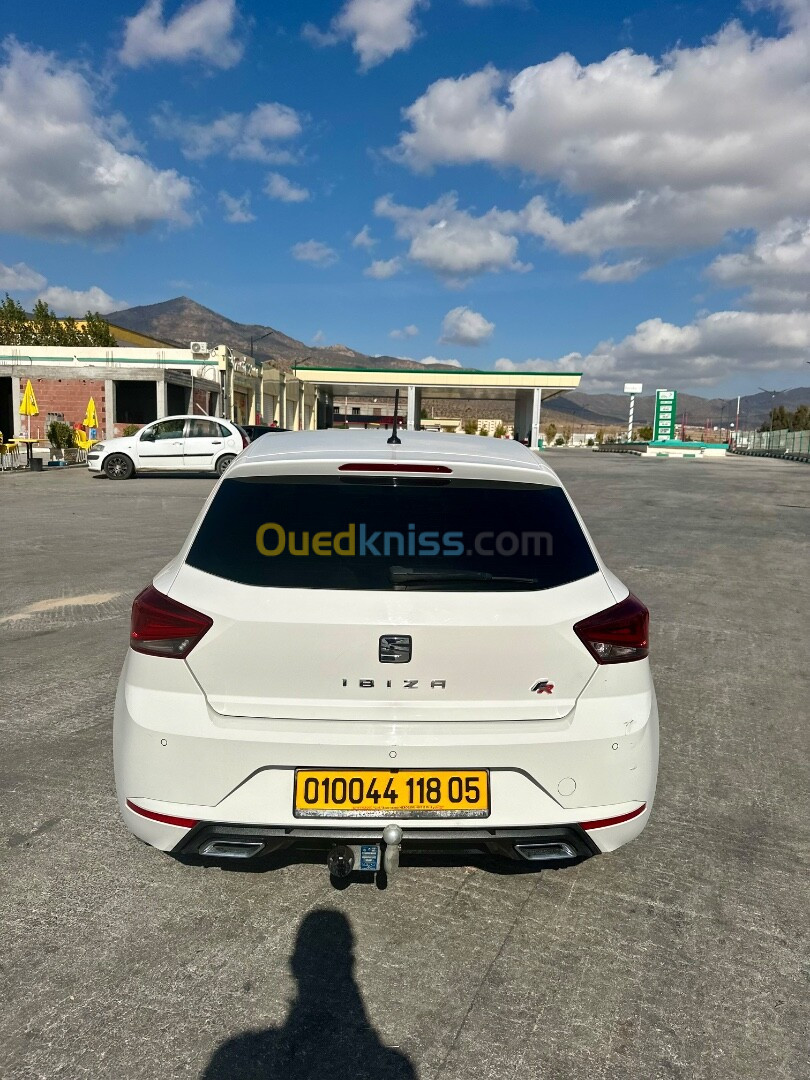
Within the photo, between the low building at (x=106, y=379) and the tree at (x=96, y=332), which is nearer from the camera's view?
the low building at (x=106, y=379)

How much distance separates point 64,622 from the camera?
7.29m

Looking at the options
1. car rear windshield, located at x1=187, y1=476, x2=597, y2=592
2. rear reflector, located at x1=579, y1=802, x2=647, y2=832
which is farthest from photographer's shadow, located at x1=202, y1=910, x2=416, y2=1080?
car rear windshield, located at x1=187, y1=476, x2=597, y2=592

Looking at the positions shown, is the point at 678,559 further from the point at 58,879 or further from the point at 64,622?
the point at 58,879

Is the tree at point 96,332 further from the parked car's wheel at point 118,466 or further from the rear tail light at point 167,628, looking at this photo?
the rear tail light at point 167,628

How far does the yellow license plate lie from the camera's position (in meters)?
2.57

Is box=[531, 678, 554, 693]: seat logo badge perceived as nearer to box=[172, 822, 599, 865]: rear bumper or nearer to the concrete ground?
box=[172, 822, 599, 865]: rear bumper

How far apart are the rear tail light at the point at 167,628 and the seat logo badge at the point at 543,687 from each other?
1030mm

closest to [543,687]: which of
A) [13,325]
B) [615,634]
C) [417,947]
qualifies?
[615,634]

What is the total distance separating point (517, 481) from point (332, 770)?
114cm

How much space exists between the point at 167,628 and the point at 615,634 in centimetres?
144

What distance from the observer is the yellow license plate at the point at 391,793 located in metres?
2.57

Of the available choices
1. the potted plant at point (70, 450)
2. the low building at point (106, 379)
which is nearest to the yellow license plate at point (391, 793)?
the potted plant at point (70, 450)

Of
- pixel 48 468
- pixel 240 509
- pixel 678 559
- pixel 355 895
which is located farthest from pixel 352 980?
pixel 48 468

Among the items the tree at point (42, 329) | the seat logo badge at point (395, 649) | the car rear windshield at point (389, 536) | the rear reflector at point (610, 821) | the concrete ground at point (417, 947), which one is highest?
the tree at point (42, 329)
